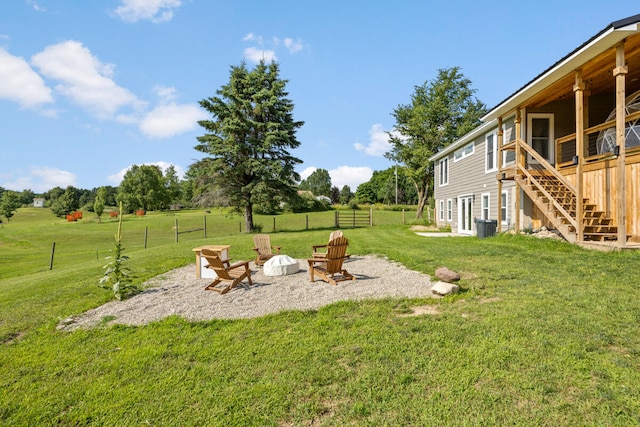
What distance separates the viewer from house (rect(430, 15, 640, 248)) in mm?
7977

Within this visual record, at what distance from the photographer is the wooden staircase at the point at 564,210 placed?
9.05 m

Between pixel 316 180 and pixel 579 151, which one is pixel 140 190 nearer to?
pixel 316 180

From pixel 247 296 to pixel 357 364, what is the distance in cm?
343

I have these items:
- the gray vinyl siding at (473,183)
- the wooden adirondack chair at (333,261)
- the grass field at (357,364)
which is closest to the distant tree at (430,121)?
the gray vinyl siding at (473,183)

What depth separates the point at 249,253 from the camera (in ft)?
38.3

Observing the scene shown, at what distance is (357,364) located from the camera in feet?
10.6

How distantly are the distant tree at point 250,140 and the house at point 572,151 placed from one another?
40.6ft

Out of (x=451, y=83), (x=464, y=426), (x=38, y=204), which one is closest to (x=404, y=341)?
(x=464, y=426)

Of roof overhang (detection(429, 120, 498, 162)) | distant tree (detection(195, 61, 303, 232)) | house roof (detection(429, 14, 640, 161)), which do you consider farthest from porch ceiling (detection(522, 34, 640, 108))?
distant tree (detection(195, 61, 303, 232))

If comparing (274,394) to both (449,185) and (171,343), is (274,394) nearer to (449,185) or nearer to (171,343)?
(171,343)

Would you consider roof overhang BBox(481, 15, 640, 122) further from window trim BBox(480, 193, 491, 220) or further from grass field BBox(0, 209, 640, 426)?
grass field BBox(0, 209, 640, 426)

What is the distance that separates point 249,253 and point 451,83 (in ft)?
97.7

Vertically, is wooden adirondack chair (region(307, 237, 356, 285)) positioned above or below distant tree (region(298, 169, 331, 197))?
below

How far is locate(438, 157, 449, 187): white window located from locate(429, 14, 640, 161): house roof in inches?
312
